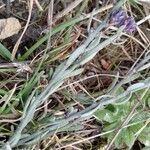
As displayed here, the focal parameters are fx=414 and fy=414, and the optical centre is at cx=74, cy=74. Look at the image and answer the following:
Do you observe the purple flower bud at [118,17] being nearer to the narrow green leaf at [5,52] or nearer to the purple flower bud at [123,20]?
the purple flower bud at [123,20]

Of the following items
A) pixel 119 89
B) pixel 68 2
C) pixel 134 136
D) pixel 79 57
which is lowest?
pixel 134 136

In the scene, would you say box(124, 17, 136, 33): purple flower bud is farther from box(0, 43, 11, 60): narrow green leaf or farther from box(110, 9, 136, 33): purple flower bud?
box(0, 43, 11, 60): narrow green leaf

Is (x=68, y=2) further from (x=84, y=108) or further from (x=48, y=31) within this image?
(x=84, y=108)

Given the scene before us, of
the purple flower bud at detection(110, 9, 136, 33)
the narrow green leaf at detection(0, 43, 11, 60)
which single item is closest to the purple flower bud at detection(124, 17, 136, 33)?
the purple flower bud at detection(110, 9, 136, 33)

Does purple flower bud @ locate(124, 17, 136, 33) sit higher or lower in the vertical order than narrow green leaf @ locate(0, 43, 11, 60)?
lower

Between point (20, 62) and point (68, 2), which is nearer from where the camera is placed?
point (20, 62)

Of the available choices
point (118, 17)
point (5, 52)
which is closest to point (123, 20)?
point (118, 17)

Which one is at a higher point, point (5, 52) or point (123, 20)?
point (5, 52)

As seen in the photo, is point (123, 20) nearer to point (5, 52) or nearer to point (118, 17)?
point (118, 17)

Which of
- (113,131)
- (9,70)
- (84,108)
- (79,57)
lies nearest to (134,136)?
(113,131)

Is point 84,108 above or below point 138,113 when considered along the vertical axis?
above
